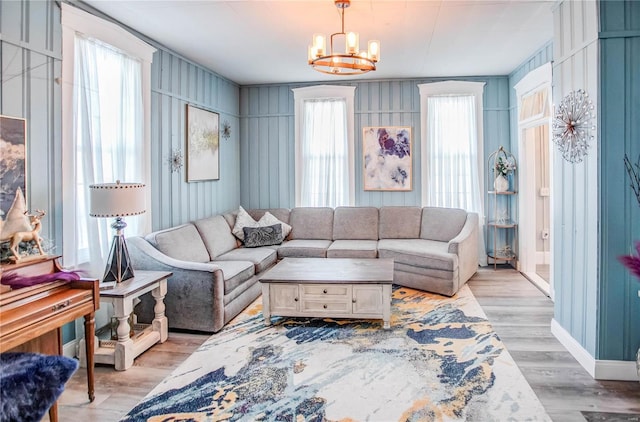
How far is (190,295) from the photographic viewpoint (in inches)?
146

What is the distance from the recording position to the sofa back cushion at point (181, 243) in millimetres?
4016

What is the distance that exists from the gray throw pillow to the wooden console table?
2923 millimetres

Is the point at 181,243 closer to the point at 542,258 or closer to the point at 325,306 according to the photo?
the point at 325,306

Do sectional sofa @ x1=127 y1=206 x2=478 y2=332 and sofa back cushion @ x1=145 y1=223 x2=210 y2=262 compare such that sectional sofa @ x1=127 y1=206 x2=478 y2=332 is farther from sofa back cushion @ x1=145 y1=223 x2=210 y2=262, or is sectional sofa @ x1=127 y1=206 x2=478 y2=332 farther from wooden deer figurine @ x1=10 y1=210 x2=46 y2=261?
wooden deer figurine @ x1=10 y1=210 x2=46 y2=261

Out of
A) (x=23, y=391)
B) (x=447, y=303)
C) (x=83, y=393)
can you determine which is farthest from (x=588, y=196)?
(x=83, y=393)

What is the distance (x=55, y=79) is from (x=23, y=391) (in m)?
2.25

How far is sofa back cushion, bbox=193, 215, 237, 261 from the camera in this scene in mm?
4851

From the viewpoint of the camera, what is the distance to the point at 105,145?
12.0 feet

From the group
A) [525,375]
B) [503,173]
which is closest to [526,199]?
[503,173]

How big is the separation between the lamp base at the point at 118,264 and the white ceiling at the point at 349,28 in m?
1.94

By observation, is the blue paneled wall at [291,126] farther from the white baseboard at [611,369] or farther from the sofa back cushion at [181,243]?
the white baseboard at [611,369]

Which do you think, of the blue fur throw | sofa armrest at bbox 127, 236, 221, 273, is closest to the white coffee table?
sofa armrest at bbox 127, 236, 221, 273

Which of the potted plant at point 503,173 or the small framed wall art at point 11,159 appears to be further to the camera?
the potted plant at point 503,173

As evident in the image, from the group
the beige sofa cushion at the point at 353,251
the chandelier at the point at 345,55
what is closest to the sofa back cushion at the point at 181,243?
the beige sofa cushion at the point at 353,251
